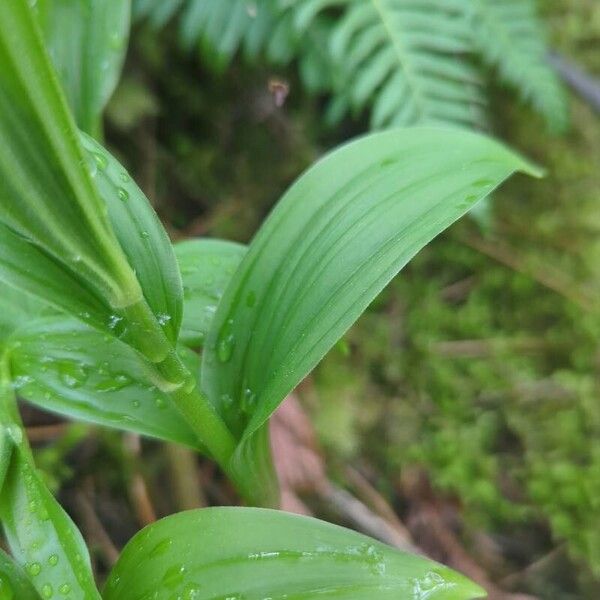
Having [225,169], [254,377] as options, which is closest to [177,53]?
[225,169]

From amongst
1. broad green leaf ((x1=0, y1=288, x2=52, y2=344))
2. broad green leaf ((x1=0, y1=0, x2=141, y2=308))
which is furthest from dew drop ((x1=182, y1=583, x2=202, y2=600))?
broad green leaf ((x1=0, y1=288, x2=52, y2=344))

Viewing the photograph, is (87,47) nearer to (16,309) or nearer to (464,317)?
(16,309)

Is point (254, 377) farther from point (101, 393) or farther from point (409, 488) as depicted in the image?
point (409, 488)

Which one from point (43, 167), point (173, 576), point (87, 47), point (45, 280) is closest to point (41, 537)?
point (173, 576)

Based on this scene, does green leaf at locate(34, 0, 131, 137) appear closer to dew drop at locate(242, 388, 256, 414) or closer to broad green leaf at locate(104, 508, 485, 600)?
dew drop at locate(242, 388, 256, 414)

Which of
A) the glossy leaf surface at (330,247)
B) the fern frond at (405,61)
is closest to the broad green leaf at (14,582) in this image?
the glossy leaf surface at (330,247)

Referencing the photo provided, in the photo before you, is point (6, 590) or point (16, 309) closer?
point (6, 590)

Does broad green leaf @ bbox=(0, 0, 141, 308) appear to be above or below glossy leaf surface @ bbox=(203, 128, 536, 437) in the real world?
above
